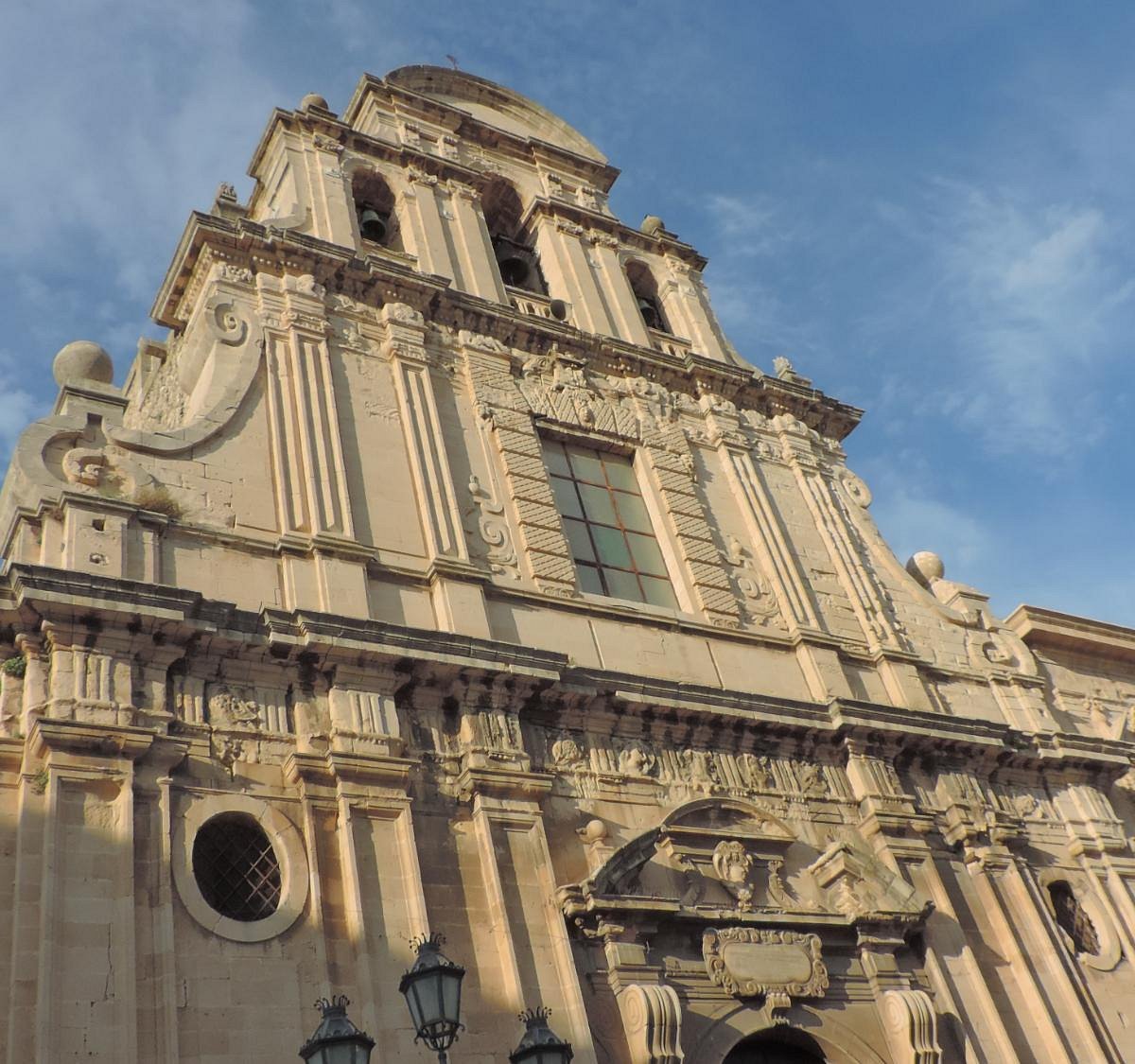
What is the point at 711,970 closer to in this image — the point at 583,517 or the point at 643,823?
the point at 643,823

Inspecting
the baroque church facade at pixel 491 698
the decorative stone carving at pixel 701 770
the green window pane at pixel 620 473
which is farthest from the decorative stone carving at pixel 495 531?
the decorative stone carving at pixel 701 770

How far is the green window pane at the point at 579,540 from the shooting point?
1360cm

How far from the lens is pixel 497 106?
2000cm

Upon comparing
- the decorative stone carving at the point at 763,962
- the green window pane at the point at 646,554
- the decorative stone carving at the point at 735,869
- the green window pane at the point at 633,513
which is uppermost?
the green window pane at the point at 633,513

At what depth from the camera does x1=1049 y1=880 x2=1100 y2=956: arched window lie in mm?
13461

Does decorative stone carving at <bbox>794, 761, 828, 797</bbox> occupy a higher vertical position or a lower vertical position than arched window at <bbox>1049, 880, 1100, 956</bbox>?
higher

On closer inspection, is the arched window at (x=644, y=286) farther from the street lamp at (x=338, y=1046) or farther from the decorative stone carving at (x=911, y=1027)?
the street lamp at (x=338, y=1046)

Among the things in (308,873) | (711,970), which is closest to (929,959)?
(711,970)

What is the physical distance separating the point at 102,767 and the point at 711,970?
5007 millimetres

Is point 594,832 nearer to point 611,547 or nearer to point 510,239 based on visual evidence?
point 611,547

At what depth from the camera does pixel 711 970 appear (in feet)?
34.2

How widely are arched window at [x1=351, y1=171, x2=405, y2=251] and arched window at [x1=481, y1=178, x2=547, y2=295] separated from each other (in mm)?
1428

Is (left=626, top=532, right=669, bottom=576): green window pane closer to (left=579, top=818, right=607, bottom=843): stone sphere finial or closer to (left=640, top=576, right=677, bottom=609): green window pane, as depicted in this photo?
(left=640, top=576, right=677, bottom=609): green window pane

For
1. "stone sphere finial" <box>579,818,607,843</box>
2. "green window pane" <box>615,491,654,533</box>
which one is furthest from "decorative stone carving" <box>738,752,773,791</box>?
"green window pane" <box>615,491,654,533</box>
